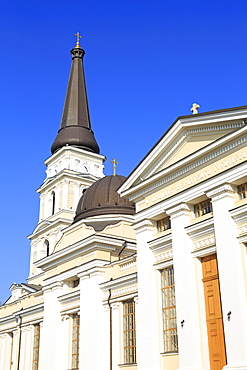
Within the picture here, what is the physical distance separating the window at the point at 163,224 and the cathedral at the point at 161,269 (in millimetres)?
45

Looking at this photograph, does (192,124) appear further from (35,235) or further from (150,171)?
(35,235)

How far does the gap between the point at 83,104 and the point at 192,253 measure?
44046mm

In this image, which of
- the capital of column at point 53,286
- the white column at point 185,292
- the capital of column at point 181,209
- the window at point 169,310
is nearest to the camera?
the white column at point 185,292

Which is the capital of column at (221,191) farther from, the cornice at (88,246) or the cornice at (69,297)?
the cornice at (69,297)

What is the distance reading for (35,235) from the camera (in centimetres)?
5522

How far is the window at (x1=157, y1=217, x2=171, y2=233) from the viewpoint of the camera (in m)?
22.3

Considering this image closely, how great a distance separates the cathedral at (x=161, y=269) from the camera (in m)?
18.8

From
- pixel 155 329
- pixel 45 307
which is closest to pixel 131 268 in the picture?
pixel 155 329

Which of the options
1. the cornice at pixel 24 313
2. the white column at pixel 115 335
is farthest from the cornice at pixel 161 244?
the cornice at pixel 24 313

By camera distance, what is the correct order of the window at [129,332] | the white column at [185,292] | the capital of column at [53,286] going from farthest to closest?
the capital of column at [53,286]
the window at [129,332]
the white column at [185,292]

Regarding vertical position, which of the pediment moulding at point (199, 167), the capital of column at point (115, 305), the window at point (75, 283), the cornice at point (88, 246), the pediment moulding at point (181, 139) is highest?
the pediment moulding at point (181, 139)

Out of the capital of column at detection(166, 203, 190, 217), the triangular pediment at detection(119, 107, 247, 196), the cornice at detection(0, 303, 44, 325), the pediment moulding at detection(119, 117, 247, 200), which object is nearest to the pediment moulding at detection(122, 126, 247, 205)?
the pediment moulding at detection(119, 117, 247, 200)

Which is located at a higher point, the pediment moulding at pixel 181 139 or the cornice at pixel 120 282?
the pediment moulding at pixel 181 139

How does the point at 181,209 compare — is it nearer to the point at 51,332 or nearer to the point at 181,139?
the point at 181,139
